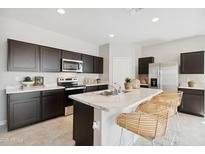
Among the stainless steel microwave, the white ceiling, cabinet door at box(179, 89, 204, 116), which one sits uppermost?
the white ceiling

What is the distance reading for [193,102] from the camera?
12.1ft

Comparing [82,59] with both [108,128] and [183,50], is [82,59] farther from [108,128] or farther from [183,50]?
[183,50]

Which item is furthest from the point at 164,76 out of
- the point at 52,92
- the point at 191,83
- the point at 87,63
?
the point at 52,92

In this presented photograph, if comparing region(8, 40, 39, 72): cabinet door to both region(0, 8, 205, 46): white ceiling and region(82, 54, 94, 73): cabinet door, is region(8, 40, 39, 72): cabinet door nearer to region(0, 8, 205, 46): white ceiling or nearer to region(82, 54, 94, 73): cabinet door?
region(0, 8, 205, 46): white ceiling

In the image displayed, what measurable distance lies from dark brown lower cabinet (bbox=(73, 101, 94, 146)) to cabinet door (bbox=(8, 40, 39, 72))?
1797 millimetres

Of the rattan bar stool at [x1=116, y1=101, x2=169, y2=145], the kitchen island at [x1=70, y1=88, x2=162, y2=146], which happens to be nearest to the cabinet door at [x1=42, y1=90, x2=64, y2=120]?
the kitchen island at [x1=70, y1=88, x2=162, y2=146]

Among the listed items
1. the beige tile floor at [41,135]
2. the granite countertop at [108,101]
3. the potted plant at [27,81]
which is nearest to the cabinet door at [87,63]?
the potted plant at [27,81]

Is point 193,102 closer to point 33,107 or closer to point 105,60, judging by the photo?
point 105,60

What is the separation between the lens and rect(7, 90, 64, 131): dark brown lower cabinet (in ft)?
8.27

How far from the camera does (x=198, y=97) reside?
3.60 metres

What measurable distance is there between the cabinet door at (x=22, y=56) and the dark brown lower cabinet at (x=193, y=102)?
4524 mm

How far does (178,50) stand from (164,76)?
1262 millimetres

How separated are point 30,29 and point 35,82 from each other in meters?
1.47

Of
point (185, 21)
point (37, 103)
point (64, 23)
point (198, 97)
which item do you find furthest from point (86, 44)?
point (198, 97)
